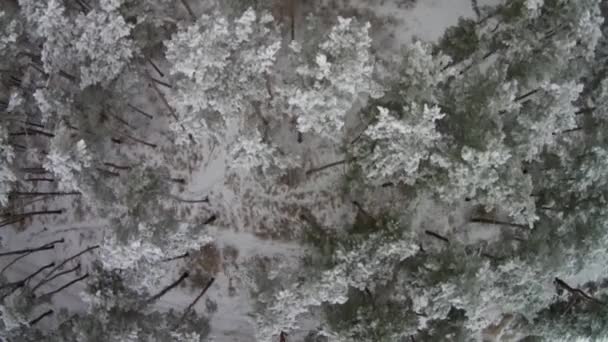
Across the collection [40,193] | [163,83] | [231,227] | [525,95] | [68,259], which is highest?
[525,95]

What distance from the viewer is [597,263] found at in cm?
1596

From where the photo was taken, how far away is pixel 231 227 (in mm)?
18109

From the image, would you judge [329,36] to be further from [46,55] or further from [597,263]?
[597,263]

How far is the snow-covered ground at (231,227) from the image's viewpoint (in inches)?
674

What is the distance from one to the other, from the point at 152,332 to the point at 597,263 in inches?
545

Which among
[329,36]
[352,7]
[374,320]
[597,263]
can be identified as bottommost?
[374,320]

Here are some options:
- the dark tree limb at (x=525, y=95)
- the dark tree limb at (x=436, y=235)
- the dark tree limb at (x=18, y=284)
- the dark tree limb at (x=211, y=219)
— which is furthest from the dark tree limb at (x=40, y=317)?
the dark tree limb at (x=525, y=95)

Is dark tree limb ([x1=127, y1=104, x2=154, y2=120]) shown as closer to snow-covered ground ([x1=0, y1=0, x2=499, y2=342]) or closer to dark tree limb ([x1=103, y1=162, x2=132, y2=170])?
dark tree limb ([x1=103, y1=162, x2=132, y2=170])

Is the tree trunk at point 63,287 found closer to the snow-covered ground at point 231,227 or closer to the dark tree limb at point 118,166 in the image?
the snow-covered ground at point 231,227

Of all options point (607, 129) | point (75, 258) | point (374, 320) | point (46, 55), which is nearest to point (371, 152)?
point (374, 320)

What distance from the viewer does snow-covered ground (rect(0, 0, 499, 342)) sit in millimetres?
17109

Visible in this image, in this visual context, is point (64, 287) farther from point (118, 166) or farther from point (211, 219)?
point (211, 219)

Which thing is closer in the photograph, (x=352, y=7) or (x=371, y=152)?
(x=371, y=152)

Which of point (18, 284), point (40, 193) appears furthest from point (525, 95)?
point (18, 284)
